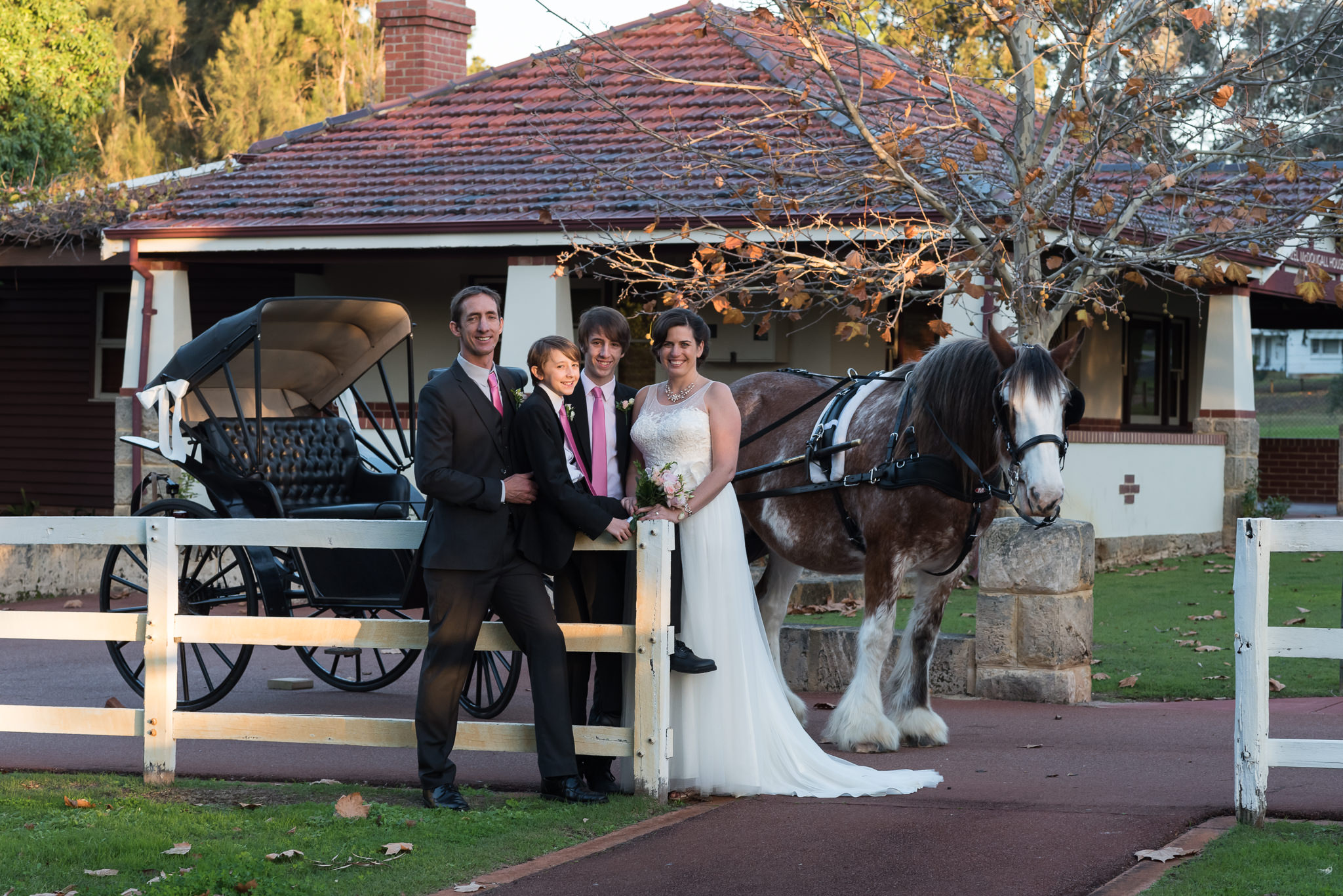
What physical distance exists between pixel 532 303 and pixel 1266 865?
11343mm

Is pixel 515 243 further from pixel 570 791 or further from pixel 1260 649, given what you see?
pixel 1260 649

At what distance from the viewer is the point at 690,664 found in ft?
19.8

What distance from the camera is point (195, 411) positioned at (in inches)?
361

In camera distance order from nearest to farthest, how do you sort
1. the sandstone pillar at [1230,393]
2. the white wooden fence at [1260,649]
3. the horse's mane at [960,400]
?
the white wooden fence at [1260,649] < the horse's mane at [960,400] < the sandstone pillar at [1230,393]

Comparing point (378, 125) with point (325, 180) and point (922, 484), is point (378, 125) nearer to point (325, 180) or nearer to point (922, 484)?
point (325, 180)

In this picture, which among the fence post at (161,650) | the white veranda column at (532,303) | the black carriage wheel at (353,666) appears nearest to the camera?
the fence post at (161,650)

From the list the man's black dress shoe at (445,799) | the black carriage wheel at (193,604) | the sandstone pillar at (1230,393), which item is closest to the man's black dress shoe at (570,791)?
the man's black dress shoe at (445,799)

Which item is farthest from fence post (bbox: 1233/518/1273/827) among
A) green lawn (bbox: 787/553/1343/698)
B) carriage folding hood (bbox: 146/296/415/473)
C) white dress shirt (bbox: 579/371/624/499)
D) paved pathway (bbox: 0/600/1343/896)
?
carriage folding hood (bbox: 146/296/415/473)

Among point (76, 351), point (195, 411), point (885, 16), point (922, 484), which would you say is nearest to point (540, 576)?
point (922, 484)

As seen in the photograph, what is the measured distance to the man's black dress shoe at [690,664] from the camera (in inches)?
238

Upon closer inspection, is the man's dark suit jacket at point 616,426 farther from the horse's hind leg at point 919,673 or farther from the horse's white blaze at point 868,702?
the horse's hind leg at point 919,673

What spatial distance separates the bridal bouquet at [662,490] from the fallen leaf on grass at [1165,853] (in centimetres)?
225

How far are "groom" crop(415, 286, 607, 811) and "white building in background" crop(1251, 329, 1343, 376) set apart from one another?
2065 inches

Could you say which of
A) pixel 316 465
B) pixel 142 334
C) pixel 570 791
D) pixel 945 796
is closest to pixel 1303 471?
pixel 142 334
